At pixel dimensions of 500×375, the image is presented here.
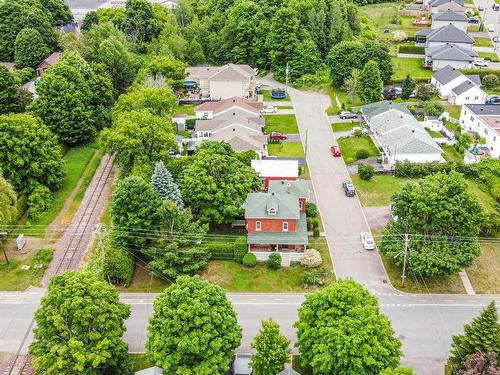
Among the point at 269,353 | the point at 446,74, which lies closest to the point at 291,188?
the point at 269,353

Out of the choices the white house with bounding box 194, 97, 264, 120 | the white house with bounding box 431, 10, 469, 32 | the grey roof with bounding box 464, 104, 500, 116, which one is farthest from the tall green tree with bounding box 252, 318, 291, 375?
the white house with bounding box 431, 10, 469, 32

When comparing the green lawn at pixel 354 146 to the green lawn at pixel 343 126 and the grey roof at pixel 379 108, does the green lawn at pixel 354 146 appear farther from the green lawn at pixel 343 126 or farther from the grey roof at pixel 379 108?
the grey roof at pixel 379 108

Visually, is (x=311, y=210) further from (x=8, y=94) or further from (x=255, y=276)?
(x=8, y=94)

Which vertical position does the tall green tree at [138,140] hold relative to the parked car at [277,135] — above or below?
above

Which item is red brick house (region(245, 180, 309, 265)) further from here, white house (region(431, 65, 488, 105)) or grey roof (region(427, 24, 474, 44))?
grey roof (region(427, 24, 474, 44))

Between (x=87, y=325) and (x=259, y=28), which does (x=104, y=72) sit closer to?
(x=259, y=28)

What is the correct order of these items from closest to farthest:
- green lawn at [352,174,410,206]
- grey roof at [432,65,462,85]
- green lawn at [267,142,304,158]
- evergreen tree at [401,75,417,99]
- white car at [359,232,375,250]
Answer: white car at [359,232,375,250] → green lawn at [352,174,410,206] → green lawn at [267,142,304,158] → evergreen tree at [401,75,417,99] → grey roof at [432,65,462,85]

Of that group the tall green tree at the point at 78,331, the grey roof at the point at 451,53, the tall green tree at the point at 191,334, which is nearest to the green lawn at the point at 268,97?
the grey roof at the point at 451,53
